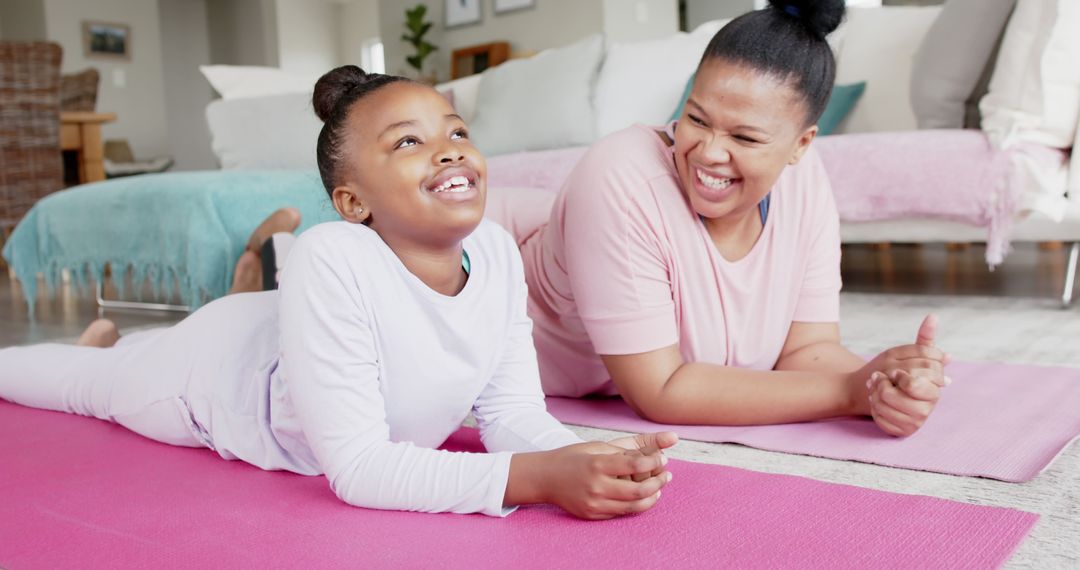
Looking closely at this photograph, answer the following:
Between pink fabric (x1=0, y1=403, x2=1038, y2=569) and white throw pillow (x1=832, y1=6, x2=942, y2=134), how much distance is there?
2.35m

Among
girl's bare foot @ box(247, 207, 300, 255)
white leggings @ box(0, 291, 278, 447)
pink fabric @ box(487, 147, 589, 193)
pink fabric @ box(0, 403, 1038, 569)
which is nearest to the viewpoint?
pink fabric @ box(0, 403, 1038, 569)

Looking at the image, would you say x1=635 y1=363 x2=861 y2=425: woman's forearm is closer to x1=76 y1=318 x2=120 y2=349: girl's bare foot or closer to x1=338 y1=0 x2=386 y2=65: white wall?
x1=76 y1=318 x2=120 y2=349: girl's bare foot

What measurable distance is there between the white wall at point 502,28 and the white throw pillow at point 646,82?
214 cm

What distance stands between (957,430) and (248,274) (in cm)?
174

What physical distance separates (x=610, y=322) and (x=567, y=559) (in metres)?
0.50

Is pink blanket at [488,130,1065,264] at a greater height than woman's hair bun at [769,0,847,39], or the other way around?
woman's hair bun at [769,0,847,39]

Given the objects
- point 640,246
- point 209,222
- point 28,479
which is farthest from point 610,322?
point 209,222

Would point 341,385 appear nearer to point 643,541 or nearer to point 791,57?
point 643,541

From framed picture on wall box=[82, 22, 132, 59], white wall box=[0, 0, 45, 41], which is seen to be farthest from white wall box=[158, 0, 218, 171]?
white wall box=[0, 0, 45, 41]

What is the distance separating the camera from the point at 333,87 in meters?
1.15

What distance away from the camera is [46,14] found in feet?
26.2

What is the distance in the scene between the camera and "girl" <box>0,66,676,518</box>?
990mm

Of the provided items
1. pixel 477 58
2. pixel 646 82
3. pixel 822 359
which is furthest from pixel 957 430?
pixel 477 58

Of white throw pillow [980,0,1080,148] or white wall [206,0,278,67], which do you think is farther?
white wall [206,0,278,67]
